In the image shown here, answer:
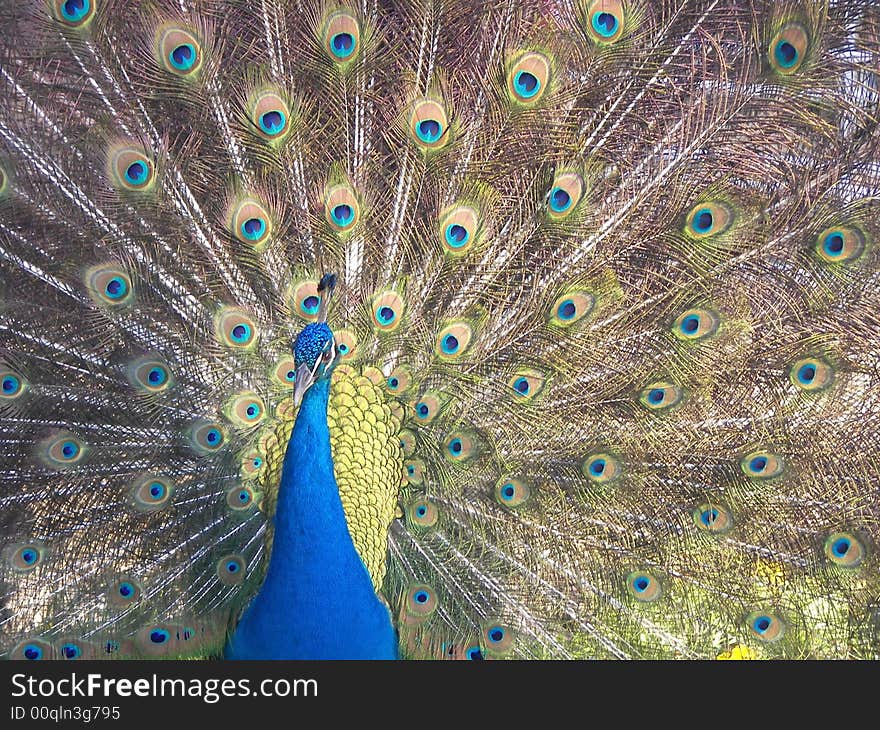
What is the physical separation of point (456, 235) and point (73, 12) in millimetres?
959

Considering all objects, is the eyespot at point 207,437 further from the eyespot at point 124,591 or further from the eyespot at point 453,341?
the eyespot at point 453,341

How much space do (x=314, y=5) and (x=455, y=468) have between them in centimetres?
114

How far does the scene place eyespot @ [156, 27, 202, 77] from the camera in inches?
74.8

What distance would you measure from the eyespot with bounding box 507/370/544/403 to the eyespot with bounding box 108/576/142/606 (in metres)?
1.09

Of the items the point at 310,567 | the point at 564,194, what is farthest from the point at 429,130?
the point at 310,567

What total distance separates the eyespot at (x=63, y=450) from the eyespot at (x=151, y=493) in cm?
16

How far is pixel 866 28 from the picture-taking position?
170 cm

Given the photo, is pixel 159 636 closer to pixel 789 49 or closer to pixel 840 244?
pixel 840 244

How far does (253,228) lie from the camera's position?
2.13 meters

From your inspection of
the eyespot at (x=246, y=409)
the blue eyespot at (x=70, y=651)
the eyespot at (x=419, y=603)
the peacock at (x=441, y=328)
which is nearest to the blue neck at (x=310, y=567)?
the peacock at (x=441, y=328)

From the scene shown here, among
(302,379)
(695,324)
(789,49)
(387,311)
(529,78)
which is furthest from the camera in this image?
(387,311)

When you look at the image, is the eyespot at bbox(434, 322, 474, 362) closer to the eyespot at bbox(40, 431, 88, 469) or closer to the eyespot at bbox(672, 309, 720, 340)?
the eyespot at bbox(672, 309, 720, 340)

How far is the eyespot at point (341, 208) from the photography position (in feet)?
6.97

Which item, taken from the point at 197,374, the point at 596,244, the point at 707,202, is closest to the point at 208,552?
the point at 197,374
